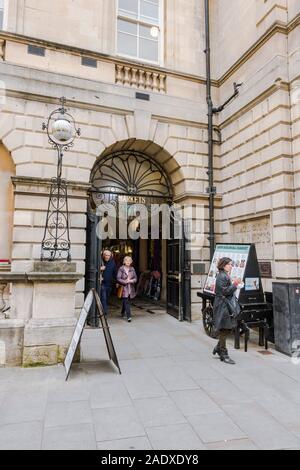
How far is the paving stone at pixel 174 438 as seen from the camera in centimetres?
298

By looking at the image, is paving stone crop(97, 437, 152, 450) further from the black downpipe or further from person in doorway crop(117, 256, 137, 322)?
the black downpipe

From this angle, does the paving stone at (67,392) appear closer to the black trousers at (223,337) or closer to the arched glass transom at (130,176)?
the black trousers at (223,337)

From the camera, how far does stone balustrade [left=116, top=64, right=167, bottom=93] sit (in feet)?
30.2

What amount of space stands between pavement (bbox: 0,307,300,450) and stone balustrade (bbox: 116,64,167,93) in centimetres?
714

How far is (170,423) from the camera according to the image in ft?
11.2

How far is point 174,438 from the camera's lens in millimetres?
3115

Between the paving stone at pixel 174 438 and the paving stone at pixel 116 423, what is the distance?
143mm

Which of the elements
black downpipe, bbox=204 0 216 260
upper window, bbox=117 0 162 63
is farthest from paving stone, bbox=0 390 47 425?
upper window, bbox=117 0 162 63

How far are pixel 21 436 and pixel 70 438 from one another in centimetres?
47

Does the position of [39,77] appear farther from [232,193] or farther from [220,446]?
[220,446]

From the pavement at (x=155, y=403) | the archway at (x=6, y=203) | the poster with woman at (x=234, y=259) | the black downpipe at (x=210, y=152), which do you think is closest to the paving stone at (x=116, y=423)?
the pavement at (x=155, y=403)
